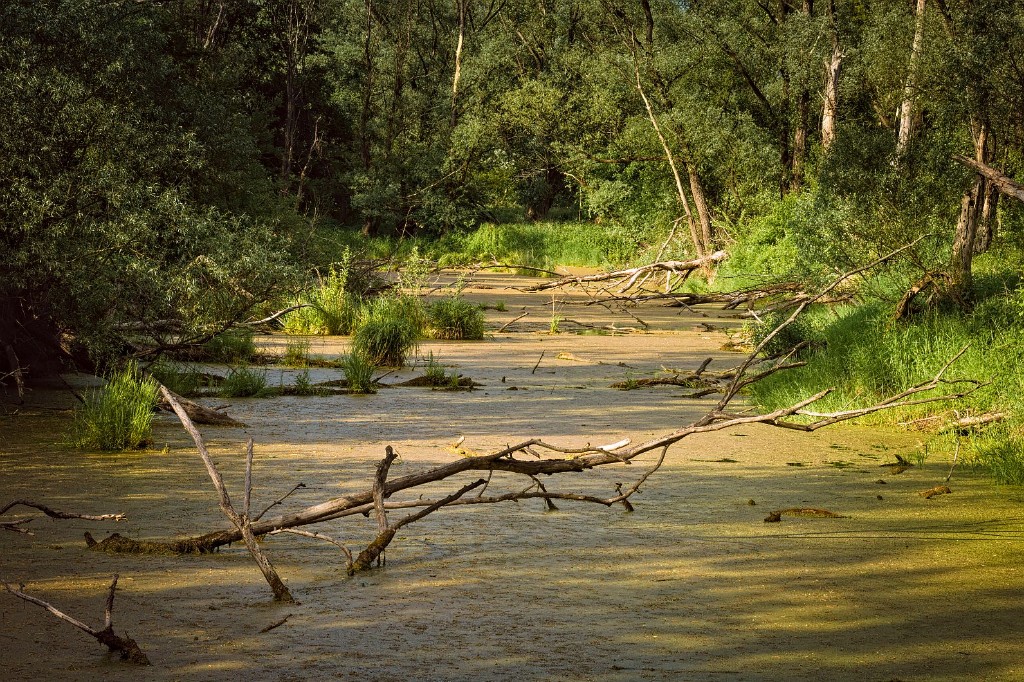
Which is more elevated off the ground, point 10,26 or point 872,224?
point 10,26

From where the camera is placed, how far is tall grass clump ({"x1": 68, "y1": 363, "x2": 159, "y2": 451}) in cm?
801

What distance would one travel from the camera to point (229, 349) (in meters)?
12.5

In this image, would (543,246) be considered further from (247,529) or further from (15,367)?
(247,529)

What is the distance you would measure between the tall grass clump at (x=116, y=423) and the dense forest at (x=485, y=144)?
102cm

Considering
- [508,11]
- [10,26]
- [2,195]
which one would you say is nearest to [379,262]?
[10,26]

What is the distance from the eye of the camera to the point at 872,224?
1138cm

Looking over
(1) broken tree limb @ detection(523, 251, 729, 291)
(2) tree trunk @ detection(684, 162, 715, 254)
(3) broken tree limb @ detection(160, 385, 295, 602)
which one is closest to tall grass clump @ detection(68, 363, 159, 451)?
(3) broken tree limb @ detection(160, 385, 295, 602)

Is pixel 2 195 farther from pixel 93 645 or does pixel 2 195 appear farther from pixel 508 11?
pixel 508 11

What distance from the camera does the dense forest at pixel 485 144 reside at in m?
9.41

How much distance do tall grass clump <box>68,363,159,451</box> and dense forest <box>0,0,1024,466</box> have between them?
102cm

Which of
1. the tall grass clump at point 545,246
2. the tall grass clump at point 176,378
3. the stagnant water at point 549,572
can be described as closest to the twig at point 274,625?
the stagnant water at point 549,572

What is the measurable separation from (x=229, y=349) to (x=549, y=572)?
7.96 m

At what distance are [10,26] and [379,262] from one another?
25.4ft

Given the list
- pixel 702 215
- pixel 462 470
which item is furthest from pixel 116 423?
pixel 702 215
